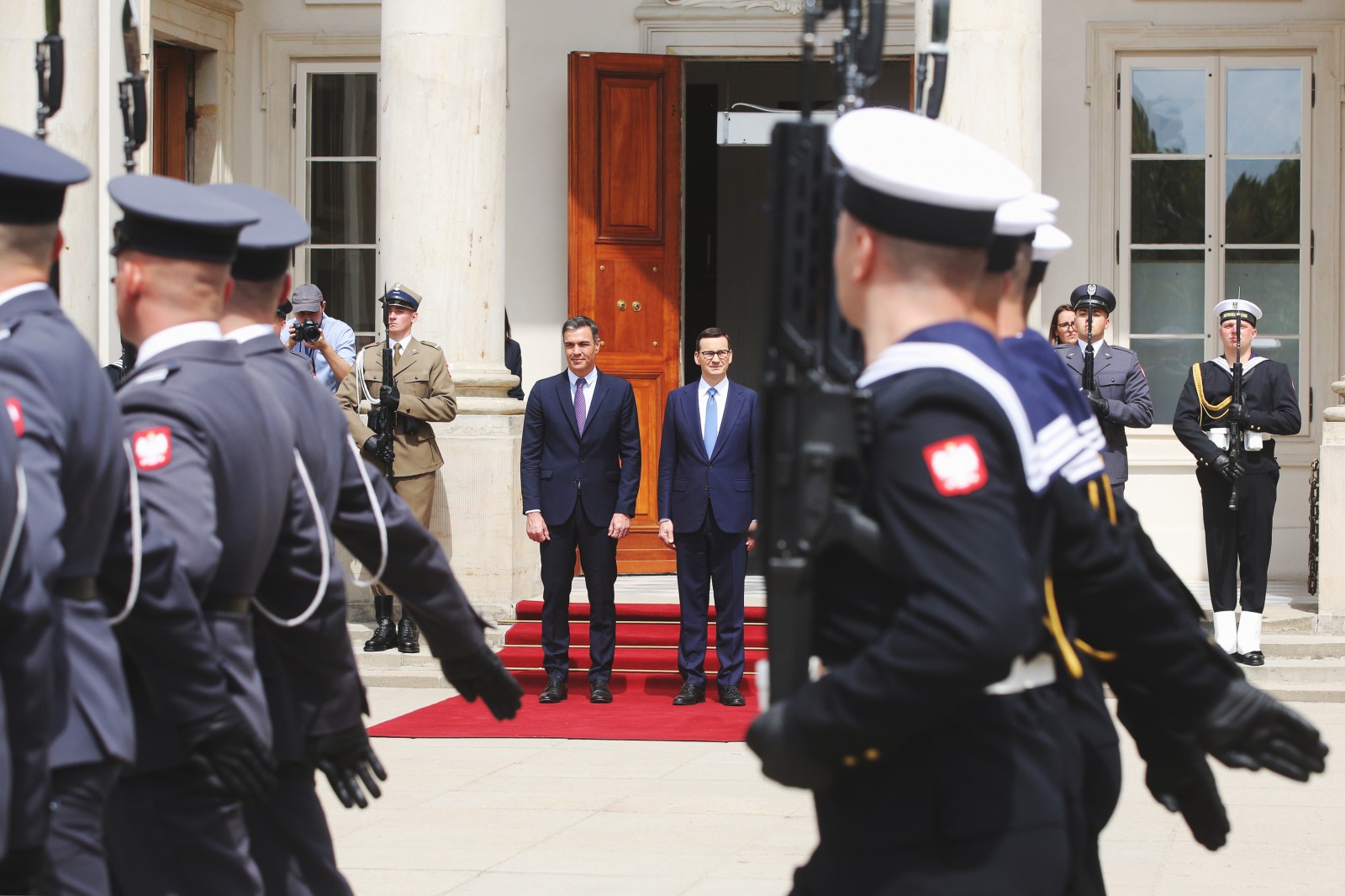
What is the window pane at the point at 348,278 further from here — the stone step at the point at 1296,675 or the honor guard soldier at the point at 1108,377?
the stone step at the point at 1296,675

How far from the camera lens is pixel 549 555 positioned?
32.0 ft

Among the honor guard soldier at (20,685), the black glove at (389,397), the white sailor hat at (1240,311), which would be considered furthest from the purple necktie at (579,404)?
the honor guard soldier at (20,685)

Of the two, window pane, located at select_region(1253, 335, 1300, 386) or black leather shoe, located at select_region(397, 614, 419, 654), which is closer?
black leather shoe, located at select_region(397, 614, 419, 654)

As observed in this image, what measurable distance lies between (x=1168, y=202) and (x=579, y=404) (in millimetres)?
4905

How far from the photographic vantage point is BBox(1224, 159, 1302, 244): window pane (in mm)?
12398

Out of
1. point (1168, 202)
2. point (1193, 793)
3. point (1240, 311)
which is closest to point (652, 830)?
point (1193, 793)

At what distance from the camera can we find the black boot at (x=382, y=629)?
10484 mm

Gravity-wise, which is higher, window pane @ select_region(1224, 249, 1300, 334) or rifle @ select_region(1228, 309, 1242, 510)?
window pane @ select_region(1224, 249, 1300, 334)

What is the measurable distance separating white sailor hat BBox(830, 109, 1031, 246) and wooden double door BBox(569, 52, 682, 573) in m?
9.59

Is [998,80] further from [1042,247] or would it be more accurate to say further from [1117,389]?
[1042,247]

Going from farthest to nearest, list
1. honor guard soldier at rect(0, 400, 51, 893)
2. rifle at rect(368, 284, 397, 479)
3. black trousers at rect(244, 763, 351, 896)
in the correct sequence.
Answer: rifle at rect(368, 284, 397, 479), black trousers at rect(244, 763, 351, 896), honor guard soldier at rect(0, 400, 51, 893)

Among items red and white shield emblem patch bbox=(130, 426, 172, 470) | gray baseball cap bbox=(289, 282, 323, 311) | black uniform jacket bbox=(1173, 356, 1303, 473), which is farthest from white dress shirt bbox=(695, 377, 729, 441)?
red and white shield emblem patch bbox=(130, 426, 172, 470)

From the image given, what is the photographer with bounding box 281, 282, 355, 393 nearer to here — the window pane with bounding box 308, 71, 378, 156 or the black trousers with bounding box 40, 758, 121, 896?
the window pane with bounding box 308, 71, 378, 156

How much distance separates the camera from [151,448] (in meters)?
3.46
